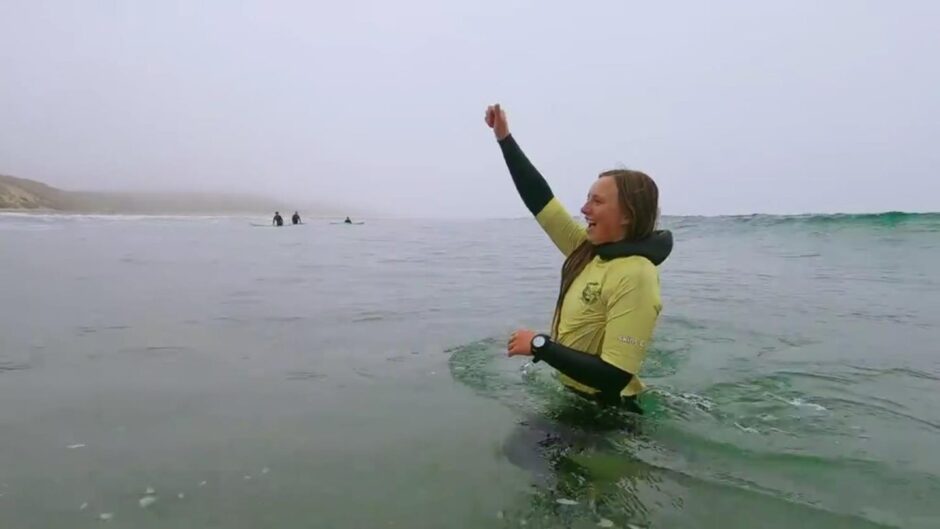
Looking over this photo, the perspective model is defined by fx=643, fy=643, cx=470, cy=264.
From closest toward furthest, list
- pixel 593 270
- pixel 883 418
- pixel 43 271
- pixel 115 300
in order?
pixel 593 270 < pixel 883 418 < pixel 115 300 < pixel 43 271

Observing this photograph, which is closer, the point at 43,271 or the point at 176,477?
the point at 176,477

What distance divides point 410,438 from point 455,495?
830mm

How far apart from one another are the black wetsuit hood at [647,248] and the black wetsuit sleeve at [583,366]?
27.6 inches

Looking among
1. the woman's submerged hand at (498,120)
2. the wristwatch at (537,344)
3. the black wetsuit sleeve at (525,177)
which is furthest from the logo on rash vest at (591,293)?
the woman's submerged hand at (498,120)

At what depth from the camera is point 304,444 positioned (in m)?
3.66

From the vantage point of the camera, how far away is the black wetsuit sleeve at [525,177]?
180 inches

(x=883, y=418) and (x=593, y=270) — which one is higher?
(x=593, y=270)

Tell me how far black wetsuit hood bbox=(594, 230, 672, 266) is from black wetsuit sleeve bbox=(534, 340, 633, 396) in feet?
2.30

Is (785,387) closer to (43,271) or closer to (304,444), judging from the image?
(304,444)

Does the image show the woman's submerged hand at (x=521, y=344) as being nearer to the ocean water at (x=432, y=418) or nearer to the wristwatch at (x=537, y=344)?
the wristwatch at (x=537, y=344)

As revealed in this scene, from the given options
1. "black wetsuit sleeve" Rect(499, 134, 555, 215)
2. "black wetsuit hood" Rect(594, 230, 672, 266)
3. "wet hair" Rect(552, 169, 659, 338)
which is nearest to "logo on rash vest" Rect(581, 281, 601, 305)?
"black wetsuit hood" Rect(594, 230, 672, 266)

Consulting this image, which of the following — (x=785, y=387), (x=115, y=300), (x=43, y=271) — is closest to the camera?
(x=785, y=387)

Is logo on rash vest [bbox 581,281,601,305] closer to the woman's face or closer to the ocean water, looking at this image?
the woman's face

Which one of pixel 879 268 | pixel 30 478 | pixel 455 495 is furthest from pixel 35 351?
pixel 879 268
